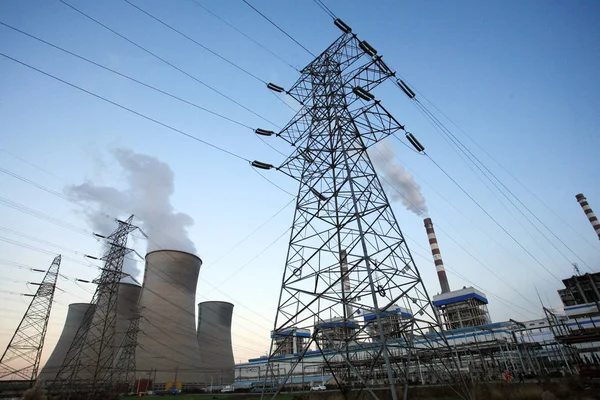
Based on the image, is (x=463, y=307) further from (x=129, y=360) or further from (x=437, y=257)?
(x=129, y=360)

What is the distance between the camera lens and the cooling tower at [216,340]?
122ft

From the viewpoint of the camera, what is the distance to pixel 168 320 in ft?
96.2

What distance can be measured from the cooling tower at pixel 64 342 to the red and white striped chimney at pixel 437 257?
50.1 m

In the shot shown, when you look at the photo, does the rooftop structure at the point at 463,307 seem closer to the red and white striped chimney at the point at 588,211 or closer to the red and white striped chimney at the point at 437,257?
the red and white striped chimney at the point at 437,257

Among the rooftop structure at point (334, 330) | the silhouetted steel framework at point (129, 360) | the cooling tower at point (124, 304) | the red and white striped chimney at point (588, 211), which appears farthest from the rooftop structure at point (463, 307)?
the rooftop structure at point (334, 330)

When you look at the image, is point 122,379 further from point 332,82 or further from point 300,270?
point 332,82

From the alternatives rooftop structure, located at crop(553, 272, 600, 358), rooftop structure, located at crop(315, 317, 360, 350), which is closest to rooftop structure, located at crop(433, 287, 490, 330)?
rooftop structure, located at crop(553, 272, 600, 358)

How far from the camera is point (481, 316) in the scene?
162ft

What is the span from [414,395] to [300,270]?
638cm

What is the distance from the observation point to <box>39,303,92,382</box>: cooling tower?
121ft

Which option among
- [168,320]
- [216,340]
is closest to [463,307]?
[216,340]

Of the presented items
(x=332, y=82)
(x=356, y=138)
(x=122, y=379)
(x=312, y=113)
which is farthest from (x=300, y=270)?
(x=122, y=379)

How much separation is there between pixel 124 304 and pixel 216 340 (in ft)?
42.3

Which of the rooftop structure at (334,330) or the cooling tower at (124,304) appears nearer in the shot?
the rooftop structure at (334,330)
